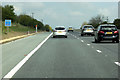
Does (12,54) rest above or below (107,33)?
below

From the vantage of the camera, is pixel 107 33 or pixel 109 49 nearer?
pixel 109 49

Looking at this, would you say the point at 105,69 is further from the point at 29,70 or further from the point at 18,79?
the point at 18,79

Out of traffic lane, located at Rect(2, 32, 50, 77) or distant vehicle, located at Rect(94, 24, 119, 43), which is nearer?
traffic lane, located at Rect(2, 32, 50, 77)

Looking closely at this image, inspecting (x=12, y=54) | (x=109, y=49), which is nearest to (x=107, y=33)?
(x=109, y=49)

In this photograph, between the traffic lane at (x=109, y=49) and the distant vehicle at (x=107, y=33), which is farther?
the distant vehicle at (x=107, y=33)

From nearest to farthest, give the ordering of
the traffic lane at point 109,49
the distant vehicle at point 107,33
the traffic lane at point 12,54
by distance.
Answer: the traffic lane at point 12,54 < the traffic lane at point 109,49 < the distant vehicle at point 107,33

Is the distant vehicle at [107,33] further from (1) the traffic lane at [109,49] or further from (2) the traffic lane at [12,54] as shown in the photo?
(2) the traffic lane at [12,54]

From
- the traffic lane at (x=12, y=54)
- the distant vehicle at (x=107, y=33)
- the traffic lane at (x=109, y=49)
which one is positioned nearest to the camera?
the traffic lane at (x=12, y=54)

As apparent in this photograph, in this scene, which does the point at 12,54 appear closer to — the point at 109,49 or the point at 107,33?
the point at 109,49

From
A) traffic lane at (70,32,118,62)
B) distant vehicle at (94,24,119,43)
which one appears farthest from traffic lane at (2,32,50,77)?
distant vehicle at (94,24,119,43)

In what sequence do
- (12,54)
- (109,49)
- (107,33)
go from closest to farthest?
(12,54) < (109,49) < (107,33)

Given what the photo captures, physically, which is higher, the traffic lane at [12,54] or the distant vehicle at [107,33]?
the distant vehicle at [107,33]

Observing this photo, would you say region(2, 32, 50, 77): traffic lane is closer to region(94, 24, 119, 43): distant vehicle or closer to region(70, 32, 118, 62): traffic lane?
region(70, 32, 118, 62): traffic lane

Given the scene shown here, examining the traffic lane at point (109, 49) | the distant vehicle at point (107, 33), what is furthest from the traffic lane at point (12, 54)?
the distant vehicle at point (107, 33)
